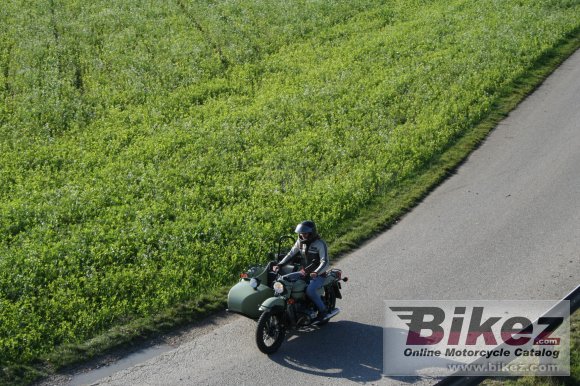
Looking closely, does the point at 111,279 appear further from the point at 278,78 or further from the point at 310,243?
the point at 278,78

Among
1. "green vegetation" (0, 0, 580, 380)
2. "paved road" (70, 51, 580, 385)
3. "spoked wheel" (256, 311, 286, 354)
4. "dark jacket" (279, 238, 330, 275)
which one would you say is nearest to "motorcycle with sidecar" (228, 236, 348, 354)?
"spoked wheel" (256, 311, 286, 354)

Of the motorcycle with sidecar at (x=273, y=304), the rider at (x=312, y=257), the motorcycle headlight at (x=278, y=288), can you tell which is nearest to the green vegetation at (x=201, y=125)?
the motorcycle with sidecar at (x=273, y=304)

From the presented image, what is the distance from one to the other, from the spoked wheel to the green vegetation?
2.86 m

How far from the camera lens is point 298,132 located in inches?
1011

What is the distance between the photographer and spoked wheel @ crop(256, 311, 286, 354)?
14336 mm

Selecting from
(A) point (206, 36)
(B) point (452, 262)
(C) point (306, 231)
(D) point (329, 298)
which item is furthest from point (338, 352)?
(A) point (206, 36)

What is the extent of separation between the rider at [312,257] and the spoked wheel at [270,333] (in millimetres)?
835

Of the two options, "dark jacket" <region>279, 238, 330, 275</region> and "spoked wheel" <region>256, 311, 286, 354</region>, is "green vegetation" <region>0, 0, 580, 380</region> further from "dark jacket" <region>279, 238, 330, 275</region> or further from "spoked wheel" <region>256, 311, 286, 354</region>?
"spoked wheel" <region>256, 311, 286, 354</region>

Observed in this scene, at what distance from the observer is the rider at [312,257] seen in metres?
15.1

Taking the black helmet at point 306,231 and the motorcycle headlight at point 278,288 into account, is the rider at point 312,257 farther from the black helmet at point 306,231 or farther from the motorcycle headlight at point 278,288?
the motorcycle headlight at point 278,288

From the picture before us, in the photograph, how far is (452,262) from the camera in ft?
59.9

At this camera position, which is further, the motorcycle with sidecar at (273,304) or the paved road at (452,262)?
the motorcycle with sidecar at (273,304)

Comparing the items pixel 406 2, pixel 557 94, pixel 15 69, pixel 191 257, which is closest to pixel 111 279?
pixel 191 257

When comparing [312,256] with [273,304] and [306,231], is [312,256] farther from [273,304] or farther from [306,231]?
[273,304]
